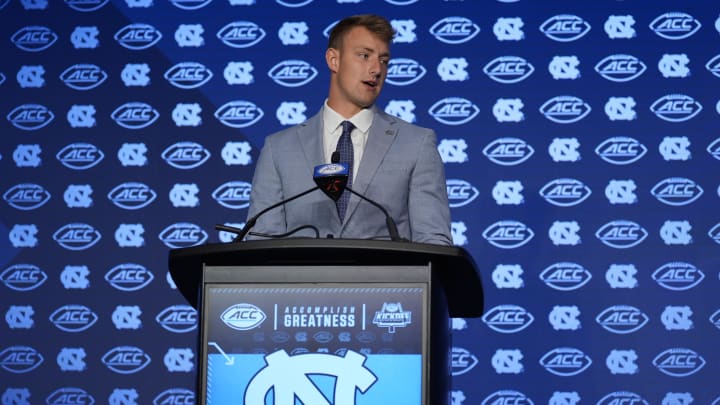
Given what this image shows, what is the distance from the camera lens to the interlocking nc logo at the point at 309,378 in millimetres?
2100

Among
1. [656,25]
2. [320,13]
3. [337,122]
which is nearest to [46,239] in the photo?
[320,13]

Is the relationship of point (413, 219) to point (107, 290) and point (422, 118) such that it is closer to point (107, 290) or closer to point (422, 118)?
point (422, 118)

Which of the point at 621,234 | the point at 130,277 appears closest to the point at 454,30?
the point at 621,234

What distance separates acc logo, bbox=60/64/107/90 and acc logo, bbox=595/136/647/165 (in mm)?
2478

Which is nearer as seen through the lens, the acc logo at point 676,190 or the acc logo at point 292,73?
the acc logo at point 676,190

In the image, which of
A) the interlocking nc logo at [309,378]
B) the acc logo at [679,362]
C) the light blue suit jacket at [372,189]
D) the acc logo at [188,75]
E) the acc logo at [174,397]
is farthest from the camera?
the acc logo at [188,75]

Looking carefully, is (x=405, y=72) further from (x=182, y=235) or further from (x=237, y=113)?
(x=182, y=235)

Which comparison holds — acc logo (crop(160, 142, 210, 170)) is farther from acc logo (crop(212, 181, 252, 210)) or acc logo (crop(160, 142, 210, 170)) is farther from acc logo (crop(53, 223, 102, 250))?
acc logo (crop(53, 223, 102, 250))

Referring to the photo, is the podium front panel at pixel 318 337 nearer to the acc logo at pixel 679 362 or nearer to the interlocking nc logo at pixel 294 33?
the acc logo at pixel 679 362

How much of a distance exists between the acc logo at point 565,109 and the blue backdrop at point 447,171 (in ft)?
0.03

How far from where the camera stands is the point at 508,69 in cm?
488

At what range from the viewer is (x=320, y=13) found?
5.01 meters

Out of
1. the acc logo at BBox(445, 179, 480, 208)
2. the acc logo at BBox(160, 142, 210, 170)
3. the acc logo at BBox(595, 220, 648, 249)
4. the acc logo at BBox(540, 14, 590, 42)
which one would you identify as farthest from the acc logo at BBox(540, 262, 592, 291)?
the acc logo at BBox(160, 142, 210, 170)

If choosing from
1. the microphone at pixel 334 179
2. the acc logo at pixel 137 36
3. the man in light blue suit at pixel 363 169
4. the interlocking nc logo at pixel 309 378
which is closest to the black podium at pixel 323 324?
the interlocking nc logo at pixel 309 378
